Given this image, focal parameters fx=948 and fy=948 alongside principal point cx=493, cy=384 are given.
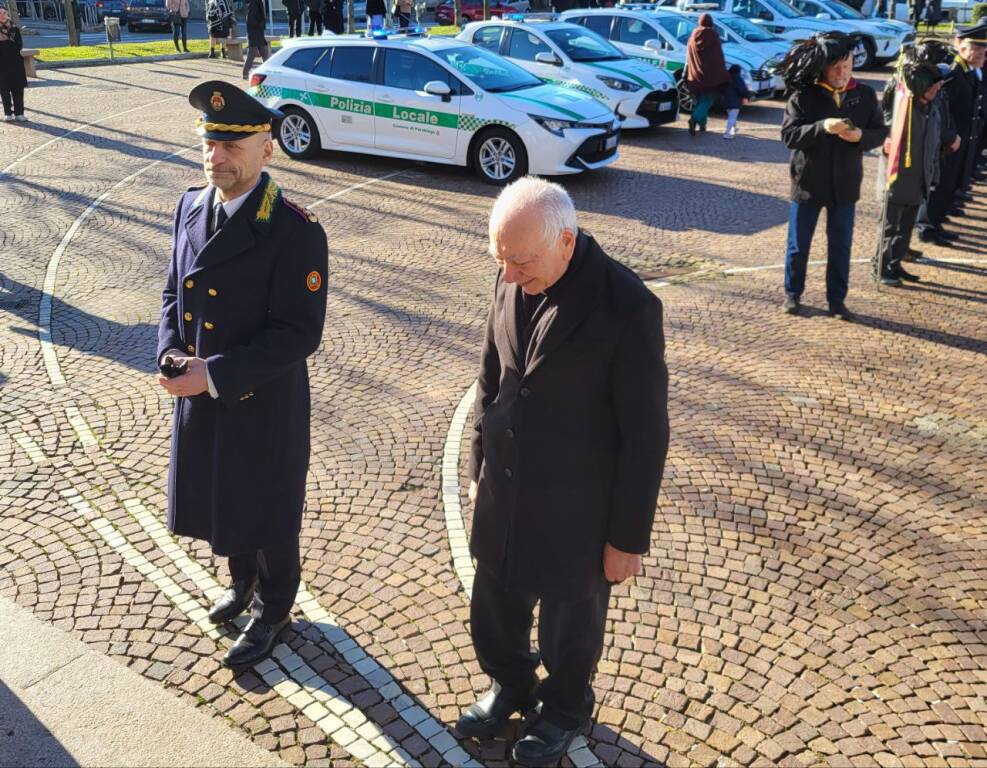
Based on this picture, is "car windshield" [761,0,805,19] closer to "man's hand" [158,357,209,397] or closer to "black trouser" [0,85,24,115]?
"black trouser" [0,85,24,115]

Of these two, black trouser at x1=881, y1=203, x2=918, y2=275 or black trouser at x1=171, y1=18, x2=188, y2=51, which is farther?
black trouser at x1=171, y1=18, x2=188, y2=51

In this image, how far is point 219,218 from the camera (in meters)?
3.54

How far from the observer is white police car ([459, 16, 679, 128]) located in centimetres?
1553

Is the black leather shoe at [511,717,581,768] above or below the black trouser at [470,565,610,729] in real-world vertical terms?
below

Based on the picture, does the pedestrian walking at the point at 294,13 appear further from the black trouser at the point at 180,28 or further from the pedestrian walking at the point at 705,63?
the pedestrian walking at the point at 705,63

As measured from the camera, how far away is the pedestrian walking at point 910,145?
781cm

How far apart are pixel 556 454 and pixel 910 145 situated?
6.31m

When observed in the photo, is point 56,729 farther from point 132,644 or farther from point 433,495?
point 433,495

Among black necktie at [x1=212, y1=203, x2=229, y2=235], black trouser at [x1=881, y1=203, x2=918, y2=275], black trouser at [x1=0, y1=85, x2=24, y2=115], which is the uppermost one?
black necktie at [x1=212, y1=203, x2=229, y2=235]

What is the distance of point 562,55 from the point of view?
15672 millimetres

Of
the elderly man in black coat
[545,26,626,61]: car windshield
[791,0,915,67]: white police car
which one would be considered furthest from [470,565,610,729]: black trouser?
[791,0,915,67]: white police car

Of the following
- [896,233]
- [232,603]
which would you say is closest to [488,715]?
[232,603]

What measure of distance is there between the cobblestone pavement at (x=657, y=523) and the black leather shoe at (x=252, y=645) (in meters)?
0.07

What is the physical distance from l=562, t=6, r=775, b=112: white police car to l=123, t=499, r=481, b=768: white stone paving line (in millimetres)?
15084
